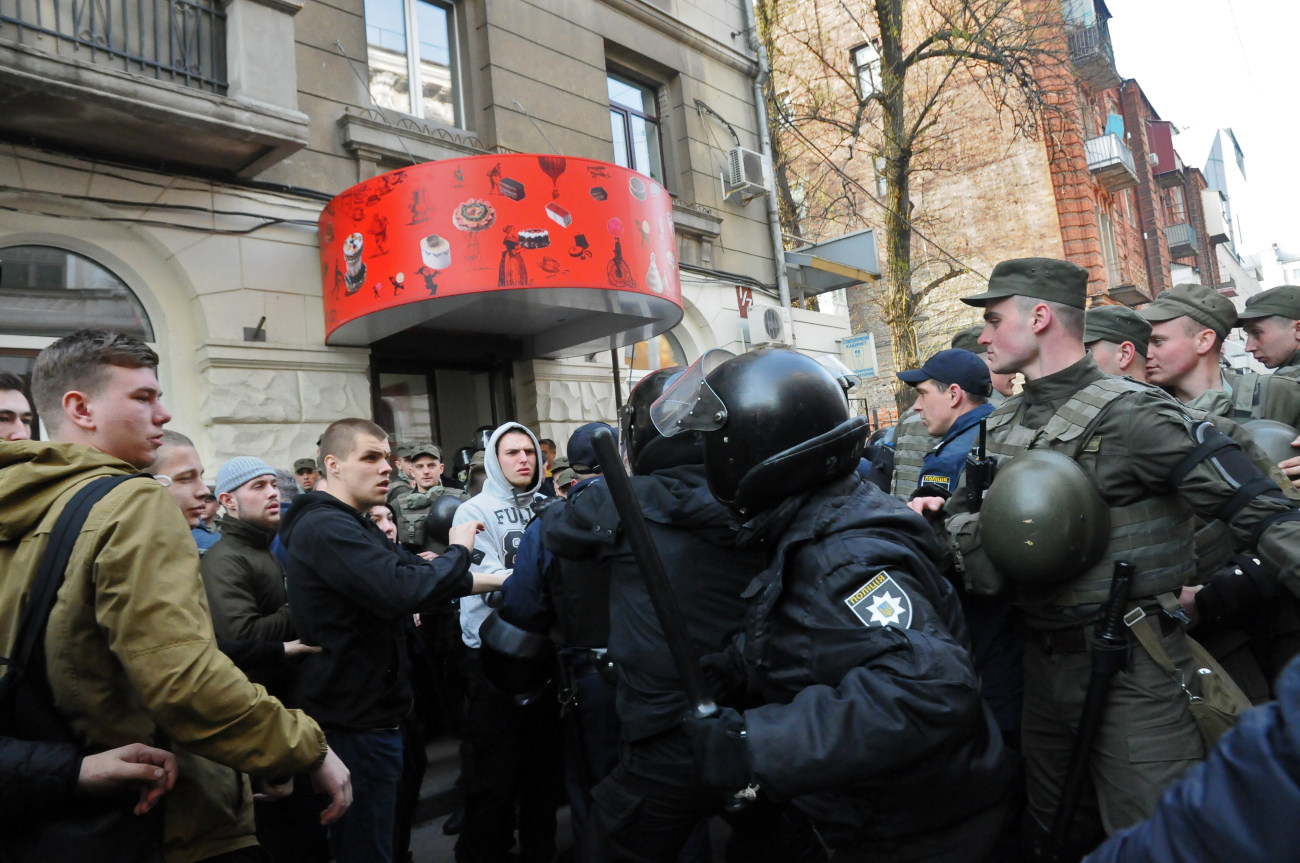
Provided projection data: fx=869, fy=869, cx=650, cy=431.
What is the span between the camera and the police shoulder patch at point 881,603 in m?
1.62

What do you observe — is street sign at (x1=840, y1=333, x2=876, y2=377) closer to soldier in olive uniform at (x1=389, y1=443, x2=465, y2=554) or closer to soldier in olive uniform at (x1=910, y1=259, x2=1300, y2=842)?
soldier in olive uniform at (x1=389, y1=443, x2=465, y2=554)

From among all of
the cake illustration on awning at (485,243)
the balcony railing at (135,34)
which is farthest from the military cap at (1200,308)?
the balcony railing at (135,34)

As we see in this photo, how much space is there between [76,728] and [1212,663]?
9.77 ft

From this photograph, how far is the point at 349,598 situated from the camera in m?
3.07

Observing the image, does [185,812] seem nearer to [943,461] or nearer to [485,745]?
[485,745]

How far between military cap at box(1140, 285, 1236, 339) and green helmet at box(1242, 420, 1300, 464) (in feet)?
2.72

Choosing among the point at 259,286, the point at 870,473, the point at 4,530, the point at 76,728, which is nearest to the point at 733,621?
the point at 76,728

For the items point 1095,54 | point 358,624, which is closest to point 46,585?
point 358,624

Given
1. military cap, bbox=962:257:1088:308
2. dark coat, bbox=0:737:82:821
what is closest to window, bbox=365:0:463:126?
military cap, bbox=962:257:1088:308

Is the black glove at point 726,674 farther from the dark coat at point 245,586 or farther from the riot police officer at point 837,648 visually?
the dark coat at point 245,586

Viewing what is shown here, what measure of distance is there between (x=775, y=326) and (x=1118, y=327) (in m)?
8.36

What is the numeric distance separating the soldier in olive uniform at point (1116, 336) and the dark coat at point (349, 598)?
9.67 feet

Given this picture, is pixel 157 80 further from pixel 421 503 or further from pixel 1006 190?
pixel 1006 190

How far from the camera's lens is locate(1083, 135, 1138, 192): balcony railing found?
868 inches
